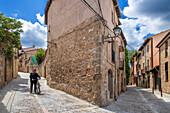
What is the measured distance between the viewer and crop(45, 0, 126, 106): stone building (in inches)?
293

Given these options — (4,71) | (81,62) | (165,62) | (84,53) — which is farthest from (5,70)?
(165,62)

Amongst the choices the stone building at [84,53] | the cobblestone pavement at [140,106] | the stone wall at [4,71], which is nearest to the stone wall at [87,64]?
the stone building at [84,53]

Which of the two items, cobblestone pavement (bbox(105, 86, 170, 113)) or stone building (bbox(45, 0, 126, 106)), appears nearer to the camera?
cobblestone pavement (bbox(105, 86, 170, 113))

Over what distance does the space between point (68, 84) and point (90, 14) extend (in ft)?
14.4

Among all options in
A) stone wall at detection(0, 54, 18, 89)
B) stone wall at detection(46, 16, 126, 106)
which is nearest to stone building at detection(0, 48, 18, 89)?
stone wall at detection(0, 54, 18, 89)

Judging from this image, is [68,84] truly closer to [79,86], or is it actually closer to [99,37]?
[79,86]

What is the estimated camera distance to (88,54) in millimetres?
7930

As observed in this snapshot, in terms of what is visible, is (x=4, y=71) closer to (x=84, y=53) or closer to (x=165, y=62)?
(x=84, y=53)

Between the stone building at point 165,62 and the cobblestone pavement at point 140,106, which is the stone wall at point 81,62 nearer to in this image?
the cobblestone pavement at point 140,106

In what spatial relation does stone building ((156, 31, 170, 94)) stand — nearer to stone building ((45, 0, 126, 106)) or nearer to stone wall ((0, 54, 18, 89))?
stone building ((45, 0, 126, 106))

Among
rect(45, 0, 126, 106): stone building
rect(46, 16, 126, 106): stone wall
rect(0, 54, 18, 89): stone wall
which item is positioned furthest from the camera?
rect(0, 54, 18, 89): stone wall

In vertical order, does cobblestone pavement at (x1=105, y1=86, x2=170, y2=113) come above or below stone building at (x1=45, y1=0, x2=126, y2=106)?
below

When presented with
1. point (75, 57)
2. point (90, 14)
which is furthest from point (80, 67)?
point (90, 14)

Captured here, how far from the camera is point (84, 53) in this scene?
8195mm
